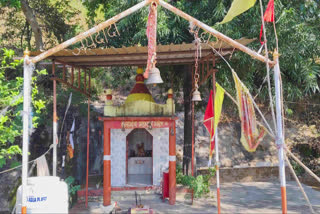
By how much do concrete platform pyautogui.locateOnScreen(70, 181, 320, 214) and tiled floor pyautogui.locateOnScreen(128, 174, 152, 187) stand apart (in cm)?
48

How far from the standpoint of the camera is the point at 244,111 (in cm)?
491

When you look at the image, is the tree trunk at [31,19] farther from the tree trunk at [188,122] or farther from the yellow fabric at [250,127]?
the yellow fabric at [250,127]

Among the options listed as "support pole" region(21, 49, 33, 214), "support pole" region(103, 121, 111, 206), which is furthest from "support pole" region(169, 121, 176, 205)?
"support pole" region(21, 49, 33, 214)

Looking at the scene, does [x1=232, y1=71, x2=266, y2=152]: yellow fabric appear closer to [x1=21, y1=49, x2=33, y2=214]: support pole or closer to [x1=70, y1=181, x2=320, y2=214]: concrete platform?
[x1=21, y1=49, x2=33, y2=214]: support pole

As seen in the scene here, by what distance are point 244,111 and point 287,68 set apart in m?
5.24

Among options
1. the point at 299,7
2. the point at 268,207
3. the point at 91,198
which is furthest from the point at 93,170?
the point at 299,7

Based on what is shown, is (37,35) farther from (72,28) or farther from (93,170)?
(93,170)

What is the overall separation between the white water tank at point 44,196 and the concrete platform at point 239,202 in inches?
124

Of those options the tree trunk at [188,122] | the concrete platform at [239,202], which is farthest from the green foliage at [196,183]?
the tree trunk at [188,122]

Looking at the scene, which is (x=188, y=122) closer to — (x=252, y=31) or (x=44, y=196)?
(x=252, y=31)

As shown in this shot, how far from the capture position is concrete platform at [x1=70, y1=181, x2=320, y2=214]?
26.7 feet

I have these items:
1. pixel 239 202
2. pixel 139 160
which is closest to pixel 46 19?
pixel 139 160

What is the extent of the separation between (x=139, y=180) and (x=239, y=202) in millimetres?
3527

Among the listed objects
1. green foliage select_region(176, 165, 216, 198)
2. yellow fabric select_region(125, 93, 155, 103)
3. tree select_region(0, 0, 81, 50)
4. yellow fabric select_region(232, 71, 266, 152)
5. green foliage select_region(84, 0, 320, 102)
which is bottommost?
green foliage select_region(176, 165, 216, 198)
